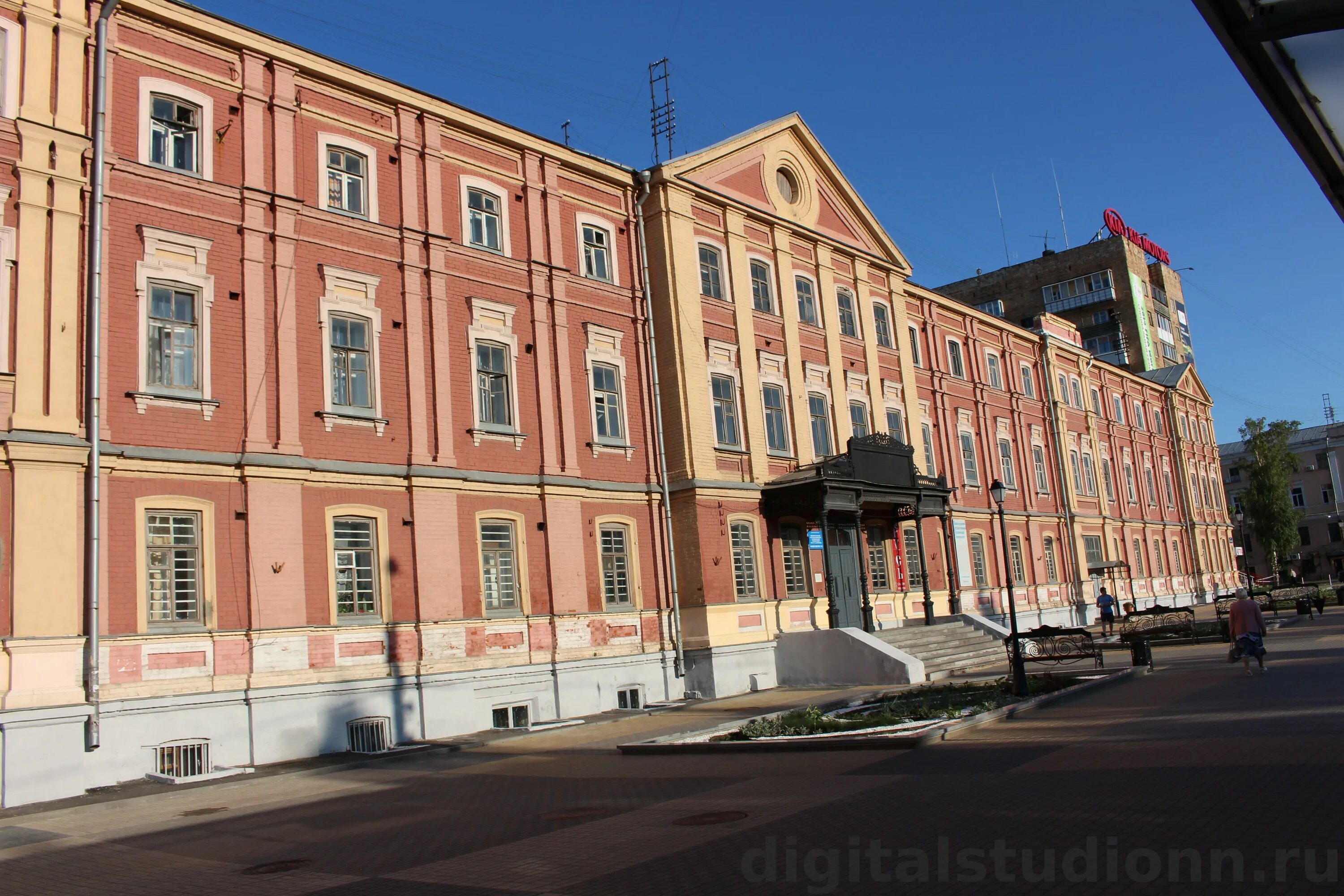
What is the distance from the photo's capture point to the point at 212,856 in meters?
9.77

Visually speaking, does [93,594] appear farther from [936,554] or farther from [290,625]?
[936,554]

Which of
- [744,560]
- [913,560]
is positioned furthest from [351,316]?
[913,560]

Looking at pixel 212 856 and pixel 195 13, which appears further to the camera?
pixel 195 13

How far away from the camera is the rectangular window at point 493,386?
21828 millimetres

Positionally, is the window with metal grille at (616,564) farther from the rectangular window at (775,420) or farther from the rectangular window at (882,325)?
the rectangular window at (882,325)

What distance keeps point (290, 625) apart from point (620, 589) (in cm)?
818

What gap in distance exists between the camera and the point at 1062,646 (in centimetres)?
→ 2448

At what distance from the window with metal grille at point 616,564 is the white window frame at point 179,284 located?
9.24m

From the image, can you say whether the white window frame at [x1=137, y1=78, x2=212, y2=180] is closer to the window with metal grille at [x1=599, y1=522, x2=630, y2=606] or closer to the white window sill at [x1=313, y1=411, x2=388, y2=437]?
the white window sill at [x1=313, y1=411, x2=388, y2=437]

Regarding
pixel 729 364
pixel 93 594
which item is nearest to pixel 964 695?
pixel 729 364

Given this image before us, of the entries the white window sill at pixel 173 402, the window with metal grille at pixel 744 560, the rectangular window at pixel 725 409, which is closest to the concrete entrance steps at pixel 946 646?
the window with metal grille at pixel 744 560

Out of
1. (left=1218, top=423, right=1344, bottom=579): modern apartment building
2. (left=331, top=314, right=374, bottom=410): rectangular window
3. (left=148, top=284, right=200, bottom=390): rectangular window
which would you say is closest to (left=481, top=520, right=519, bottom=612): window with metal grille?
(left=331, top=314, right=374, bottom=410): rectangular window

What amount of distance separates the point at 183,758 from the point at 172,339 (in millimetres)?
6758

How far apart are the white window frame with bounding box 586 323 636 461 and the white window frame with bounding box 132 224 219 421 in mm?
8663
